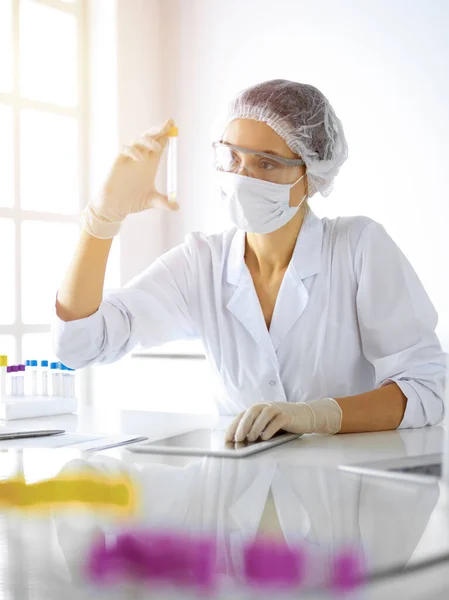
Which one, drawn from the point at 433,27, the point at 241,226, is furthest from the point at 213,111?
the point at 241,226

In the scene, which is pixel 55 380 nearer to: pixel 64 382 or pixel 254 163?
pixel 64 382

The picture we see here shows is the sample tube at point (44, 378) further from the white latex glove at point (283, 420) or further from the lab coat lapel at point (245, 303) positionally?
the white latex glove at point (283, 420)

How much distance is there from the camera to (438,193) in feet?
9.41

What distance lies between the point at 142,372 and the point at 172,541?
2.83 meters

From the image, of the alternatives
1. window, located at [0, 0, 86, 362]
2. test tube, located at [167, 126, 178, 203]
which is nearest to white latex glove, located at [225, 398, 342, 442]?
test tube, located at [167, 126, 178, 203]

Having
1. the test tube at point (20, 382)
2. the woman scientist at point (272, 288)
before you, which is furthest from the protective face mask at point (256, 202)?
the test tube at point (20, 382)

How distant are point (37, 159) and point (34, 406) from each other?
2090mm

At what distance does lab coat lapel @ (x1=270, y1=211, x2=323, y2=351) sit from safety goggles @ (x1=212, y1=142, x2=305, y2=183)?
17 cm

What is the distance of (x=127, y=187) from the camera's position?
1720mm

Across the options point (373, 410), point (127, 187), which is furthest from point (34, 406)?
point (373, 410)

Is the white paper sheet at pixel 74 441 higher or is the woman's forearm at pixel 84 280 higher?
the woman's forearm at pixel 84 280

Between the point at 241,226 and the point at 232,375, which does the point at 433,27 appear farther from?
the point at 232,375

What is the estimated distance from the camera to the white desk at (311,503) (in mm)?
660

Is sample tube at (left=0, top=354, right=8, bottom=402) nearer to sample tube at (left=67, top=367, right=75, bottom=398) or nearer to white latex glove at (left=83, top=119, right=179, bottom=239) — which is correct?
sample tube at (left=67, top=367, right=75, bottom=398)
